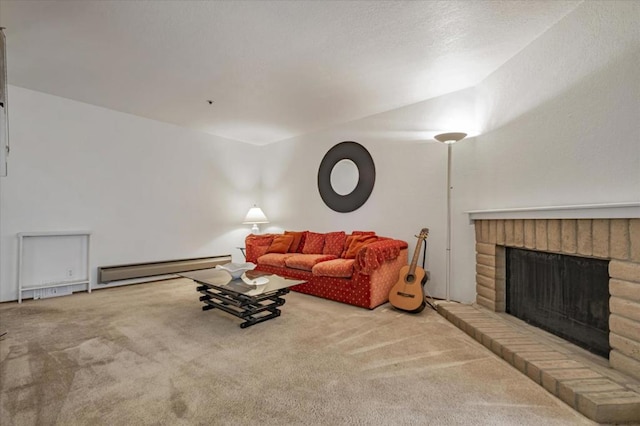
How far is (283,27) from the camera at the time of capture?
7.33 feet

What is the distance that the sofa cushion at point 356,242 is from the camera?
3.45m

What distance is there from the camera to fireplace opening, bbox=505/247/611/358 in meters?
1.87

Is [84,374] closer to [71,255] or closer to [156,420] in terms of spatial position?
[156,420]

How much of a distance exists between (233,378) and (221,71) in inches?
109

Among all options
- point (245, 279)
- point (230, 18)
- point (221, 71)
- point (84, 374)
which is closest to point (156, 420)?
point (84, 374)

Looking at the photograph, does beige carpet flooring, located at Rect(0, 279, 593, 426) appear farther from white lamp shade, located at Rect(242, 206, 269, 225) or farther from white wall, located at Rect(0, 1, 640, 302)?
white lamp shade, located at Rect(242, 206, 269, 225)

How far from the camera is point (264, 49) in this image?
2518 millimetres

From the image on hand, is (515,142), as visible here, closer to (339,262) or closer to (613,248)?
(613,248)

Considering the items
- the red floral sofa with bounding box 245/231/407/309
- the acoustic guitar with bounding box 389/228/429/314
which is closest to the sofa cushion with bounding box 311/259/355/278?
the red floral sofa with bounding box 245/231/407/309

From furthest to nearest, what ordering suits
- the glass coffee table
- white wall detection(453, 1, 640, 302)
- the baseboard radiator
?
the baseboard radiator < the glass coffee table < white wall detection(453, 1, 640, 302)

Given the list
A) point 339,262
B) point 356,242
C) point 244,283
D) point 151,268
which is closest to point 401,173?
point 356,242

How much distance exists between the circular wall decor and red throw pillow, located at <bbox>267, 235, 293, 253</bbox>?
2.85ft

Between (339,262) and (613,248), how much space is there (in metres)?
2.29

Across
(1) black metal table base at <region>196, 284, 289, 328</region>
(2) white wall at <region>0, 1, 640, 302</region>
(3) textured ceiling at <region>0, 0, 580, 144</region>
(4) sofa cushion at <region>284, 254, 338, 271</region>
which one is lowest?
(1) black metal table base at <region>196, 284, 289, 328</region>
